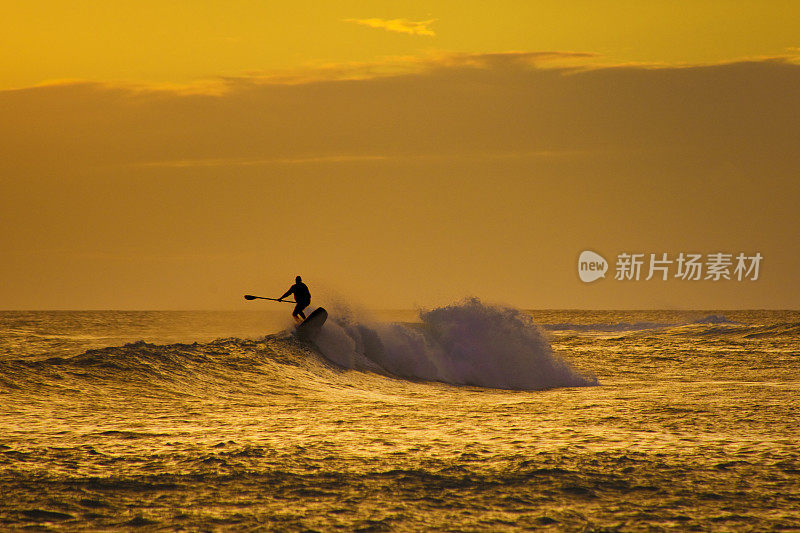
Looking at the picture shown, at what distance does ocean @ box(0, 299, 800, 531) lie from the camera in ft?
24.3

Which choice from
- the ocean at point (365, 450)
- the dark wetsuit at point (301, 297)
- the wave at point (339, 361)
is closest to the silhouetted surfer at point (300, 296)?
the dark wetsuit at point (301, 297)

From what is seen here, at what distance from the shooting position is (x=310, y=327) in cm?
2355

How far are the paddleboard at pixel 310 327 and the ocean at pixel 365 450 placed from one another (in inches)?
91.8

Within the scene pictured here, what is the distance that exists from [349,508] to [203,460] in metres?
2.38

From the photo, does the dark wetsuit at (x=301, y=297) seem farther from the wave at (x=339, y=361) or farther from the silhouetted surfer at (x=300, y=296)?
the wave at (x=339, y=361)

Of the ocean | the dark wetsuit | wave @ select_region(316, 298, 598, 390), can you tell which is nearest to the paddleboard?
wave @ select_region(316, 298, 598, 390)

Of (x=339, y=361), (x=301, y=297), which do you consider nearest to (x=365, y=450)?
(x=339, y=361)

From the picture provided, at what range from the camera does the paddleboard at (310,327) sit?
23.4 meters

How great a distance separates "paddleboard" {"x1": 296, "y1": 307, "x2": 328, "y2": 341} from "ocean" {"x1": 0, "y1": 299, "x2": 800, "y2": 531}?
7.65ft

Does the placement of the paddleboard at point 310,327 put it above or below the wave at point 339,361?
above

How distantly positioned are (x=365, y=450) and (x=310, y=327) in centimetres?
1383

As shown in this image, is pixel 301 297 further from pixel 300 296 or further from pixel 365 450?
pixel 365 450

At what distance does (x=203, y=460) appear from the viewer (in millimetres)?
9242

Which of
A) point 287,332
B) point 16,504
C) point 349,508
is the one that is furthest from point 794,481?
point 287,332
